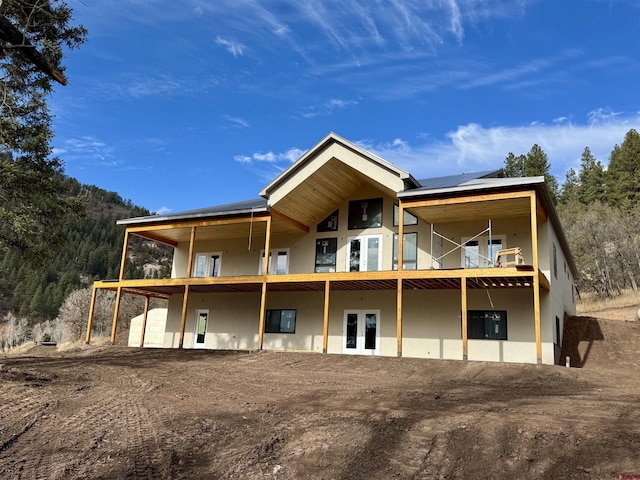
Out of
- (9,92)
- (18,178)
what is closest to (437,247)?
(18,178)

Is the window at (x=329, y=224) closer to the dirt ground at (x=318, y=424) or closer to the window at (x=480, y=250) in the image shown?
the window at (x=480, y=250)

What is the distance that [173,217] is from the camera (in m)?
23.2

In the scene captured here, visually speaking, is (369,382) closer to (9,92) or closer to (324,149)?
(324,149)

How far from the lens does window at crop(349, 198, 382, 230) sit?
72.5 ft

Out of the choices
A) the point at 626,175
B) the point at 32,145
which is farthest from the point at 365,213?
the point at 626,175

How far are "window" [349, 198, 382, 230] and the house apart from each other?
0.05 meters

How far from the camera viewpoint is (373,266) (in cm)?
2159

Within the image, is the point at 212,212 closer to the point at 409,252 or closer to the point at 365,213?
the point at 365,213

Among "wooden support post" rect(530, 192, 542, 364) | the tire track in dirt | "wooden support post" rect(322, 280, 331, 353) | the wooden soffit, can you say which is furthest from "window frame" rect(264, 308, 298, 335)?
the tire track in dirt

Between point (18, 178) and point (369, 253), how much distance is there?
1344 centimetres

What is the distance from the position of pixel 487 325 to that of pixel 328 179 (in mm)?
8708

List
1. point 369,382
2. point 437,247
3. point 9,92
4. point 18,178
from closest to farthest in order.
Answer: point 369,382
point 18,178
point 9,92
point 437,247

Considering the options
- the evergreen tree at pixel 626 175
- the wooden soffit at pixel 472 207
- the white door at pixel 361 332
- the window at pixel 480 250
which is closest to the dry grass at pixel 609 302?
the evergreen tree at pixel 626 175

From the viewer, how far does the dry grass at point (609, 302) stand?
3238 centimetres
